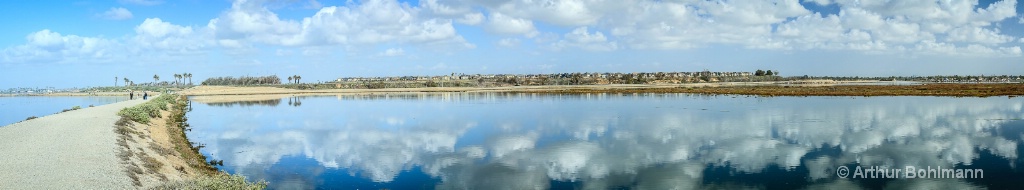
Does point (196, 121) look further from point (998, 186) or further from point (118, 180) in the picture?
point (998, 186)

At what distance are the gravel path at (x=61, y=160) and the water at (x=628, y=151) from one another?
9.42ft

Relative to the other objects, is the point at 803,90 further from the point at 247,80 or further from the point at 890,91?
the point at 247,80

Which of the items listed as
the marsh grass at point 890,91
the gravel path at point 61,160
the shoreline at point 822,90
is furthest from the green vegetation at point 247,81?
the gravel path at point 61,160

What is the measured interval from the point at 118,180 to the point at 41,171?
157cm

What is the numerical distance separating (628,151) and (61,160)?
12878mm

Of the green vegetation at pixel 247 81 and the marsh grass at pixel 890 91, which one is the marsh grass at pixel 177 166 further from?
the green vegetation at pixel 247 81

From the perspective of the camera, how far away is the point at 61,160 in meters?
12.2

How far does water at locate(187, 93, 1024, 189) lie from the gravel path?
2.87 metres

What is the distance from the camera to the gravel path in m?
9.80

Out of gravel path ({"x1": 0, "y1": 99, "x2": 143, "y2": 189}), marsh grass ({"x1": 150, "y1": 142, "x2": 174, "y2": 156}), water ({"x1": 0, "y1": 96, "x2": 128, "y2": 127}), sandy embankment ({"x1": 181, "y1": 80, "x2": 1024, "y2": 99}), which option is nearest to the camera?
gravel path ({"x1": 0, "y1": 99, "x2": 143, "y2": 189})

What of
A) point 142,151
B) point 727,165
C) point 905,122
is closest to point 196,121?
point 142,151

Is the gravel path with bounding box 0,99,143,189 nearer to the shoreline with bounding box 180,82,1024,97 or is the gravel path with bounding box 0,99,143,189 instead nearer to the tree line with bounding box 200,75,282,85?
the shoreline with bounding box 180,82,1024,97

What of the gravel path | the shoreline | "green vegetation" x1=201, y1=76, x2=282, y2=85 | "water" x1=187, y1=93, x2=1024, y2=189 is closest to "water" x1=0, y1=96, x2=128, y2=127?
the shoreline

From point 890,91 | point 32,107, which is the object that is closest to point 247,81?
point 32,107
